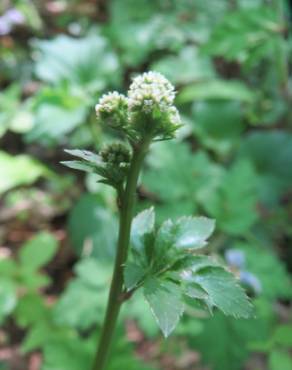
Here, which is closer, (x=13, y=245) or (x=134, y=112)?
(x=134, y=112)

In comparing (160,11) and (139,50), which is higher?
(160,11)

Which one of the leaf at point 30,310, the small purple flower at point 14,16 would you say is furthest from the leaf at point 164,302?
the small purple flower at point 14,16

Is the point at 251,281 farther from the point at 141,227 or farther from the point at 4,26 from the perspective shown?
the point at 4,26

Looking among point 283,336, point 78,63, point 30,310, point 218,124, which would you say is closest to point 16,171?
point 78,63

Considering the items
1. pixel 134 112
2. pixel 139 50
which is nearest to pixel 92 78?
pixel 139 50

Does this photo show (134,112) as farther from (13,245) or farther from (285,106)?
(285,106)

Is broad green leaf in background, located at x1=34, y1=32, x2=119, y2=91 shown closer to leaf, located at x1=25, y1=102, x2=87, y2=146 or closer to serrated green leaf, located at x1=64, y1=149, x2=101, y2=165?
leaf, located at x1=25, y1=102, x2=87, y2=146
